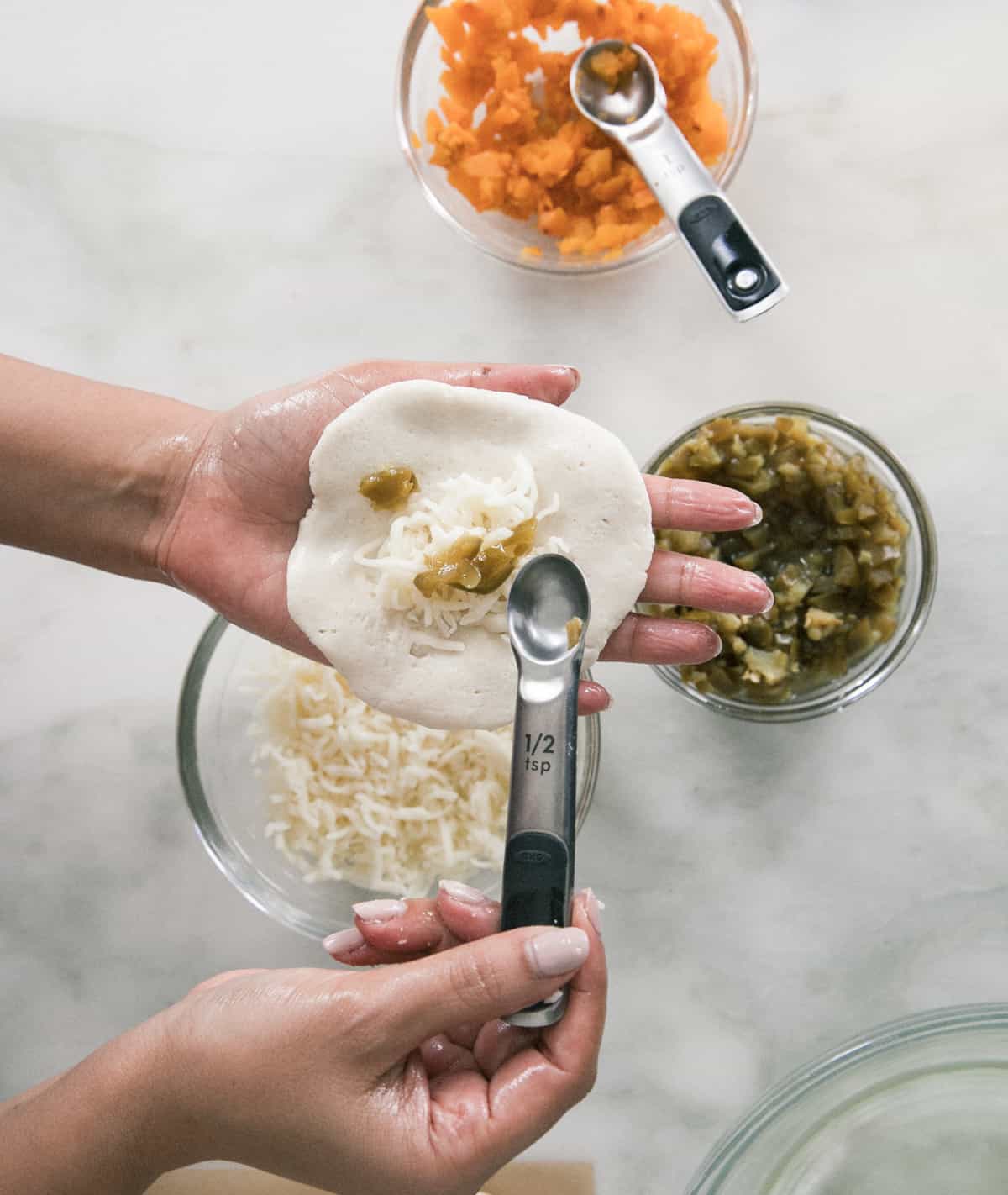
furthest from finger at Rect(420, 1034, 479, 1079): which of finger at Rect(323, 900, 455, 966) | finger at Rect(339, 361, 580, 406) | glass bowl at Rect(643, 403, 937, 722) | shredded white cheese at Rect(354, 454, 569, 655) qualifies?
finger at Rect(339, 361, 580, 406)

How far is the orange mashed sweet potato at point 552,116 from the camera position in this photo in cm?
182

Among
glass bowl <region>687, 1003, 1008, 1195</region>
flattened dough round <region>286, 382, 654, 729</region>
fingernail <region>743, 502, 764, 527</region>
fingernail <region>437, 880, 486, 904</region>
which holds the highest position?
flattened dough round <region>286, 382, 654, 729</region>

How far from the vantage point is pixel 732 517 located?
1.56 metres

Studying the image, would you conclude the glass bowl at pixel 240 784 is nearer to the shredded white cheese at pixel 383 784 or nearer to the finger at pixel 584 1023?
the shredded white cheese at pixel 383 784

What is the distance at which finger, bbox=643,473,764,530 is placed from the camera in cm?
156

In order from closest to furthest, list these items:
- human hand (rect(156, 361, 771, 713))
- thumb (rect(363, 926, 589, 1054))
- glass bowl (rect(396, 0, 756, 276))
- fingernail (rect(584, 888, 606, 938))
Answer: thumb (rect(363, 926, 589, 1054)) < fingernail (rect(584, 888, 606, 938)) < human hand (rect(156, 361, 771, 713)) < glass bowl (rect(396, 0, 756, 276))

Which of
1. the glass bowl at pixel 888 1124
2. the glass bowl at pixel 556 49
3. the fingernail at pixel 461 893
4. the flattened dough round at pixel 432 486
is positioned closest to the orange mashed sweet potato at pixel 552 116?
the glass bowl at pixel 556 49

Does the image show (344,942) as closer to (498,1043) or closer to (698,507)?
(498,1043)

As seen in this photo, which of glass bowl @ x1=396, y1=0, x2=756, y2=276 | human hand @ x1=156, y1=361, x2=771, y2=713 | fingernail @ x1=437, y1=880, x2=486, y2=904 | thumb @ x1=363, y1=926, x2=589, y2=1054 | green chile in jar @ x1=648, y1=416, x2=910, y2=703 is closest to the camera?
thumb @ x1=363, y1=926, x2=589, y2=1054

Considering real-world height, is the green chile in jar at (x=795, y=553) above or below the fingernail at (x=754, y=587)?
below

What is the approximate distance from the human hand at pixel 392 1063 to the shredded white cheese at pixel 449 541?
37 centimetres

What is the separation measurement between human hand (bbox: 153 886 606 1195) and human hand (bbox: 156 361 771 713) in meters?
0.43

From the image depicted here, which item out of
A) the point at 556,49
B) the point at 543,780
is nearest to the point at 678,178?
the point at 556,49

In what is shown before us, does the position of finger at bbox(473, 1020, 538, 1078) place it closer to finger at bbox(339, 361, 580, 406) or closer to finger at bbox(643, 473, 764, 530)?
finger at bbox(643, 473, 764, 530)
